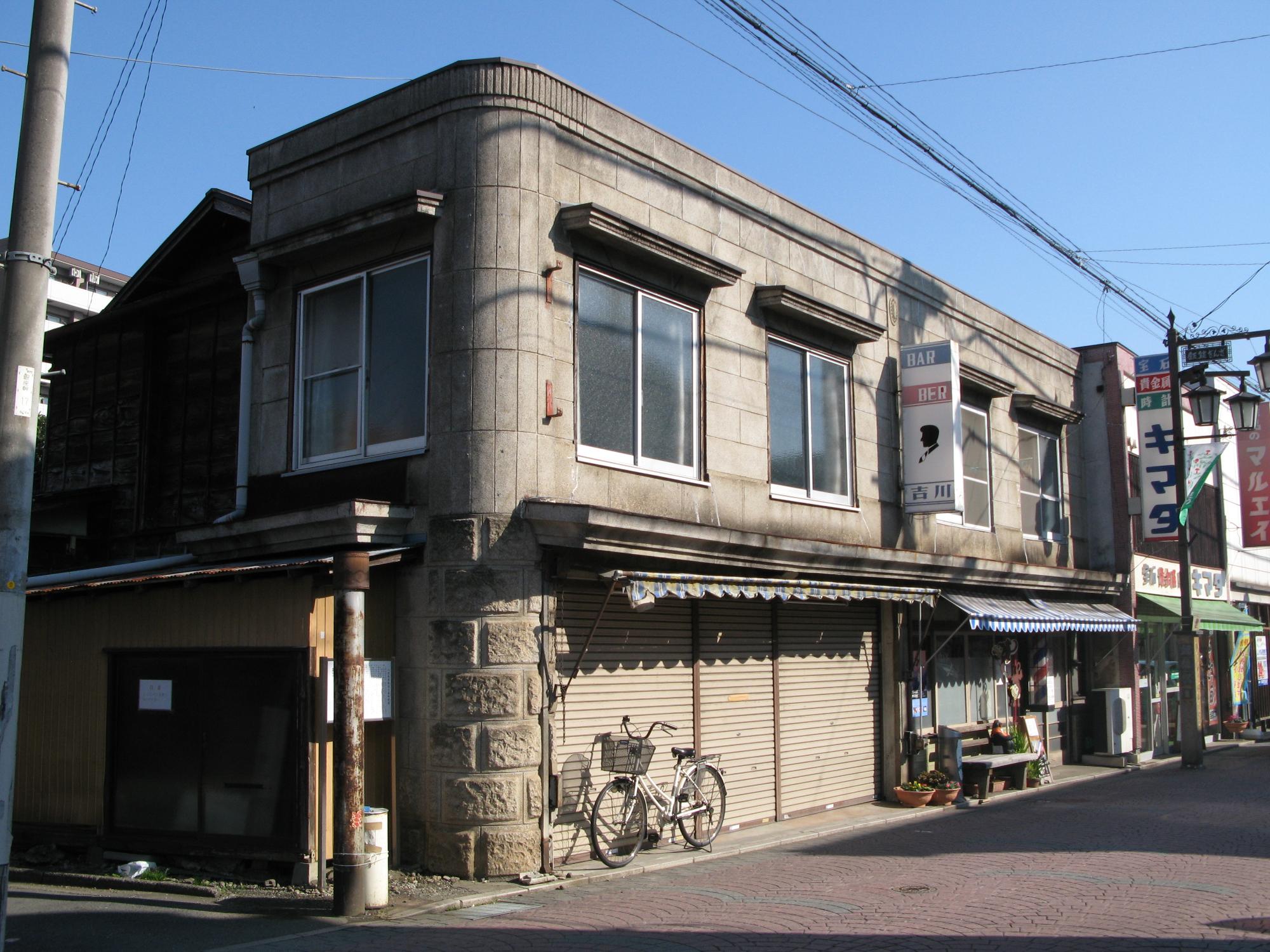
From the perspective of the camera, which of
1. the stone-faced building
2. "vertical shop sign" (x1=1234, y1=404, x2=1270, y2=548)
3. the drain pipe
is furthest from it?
"vertical shop sign" (x1=1234, y1=404, x2=1270, y2=548)

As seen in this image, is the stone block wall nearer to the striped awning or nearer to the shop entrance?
the striped awning

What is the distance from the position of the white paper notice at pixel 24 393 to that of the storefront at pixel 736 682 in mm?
5441

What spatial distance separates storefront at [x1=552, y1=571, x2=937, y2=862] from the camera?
11.8m

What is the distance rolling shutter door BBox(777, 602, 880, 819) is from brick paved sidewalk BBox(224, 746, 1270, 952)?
1.22 meters

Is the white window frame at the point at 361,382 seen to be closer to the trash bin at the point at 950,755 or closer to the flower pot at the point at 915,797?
the flower pot at the point at 915,797

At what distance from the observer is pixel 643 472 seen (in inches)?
500

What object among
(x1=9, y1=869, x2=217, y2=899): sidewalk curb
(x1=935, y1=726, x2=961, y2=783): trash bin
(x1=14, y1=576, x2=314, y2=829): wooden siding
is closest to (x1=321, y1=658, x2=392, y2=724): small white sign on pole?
(x1=14, y1=576, x2=314, y2=829): wooden siding

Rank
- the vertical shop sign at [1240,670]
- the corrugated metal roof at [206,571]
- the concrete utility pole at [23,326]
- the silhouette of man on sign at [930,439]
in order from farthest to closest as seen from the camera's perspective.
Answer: the vertical shop sign at [1240,670]
the silhouette of man on sign at [930,439]
the corrugated metal roof at [206,571]
the concrete utility pole at [23,326]

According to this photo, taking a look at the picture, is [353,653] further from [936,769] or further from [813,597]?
[936,769]

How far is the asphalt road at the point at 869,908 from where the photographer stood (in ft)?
27.8

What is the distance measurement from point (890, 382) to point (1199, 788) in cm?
786

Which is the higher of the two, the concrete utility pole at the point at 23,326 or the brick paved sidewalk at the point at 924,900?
the concrete utility pole at the point at 23,326

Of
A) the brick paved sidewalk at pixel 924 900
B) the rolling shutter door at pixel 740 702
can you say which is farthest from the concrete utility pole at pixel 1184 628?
the rolling shutter door at pixel 740 702

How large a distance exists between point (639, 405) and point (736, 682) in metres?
3.68
